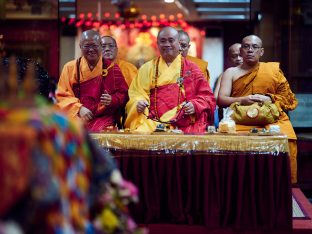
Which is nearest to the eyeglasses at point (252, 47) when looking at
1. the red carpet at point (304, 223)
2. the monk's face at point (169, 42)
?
the monk's face at point (169, 42)

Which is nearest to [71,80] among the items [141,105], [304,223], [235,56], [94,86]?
[94,86]

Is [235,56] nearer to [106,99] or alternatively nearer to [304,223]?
[106,99]

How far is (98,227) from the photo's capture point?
135 inches

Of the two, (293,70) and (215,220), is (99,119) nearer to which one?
(215,220)

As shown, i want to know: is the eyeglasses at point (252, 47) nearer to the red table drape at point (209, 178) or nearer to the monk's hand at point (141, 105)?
the monk's hand at point (141, 105)

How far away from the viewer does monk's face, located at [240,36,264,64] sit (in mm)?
8477

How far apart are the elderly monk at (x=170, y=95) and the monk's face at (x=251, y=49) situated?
815mm

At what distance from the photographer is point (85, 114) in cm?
806

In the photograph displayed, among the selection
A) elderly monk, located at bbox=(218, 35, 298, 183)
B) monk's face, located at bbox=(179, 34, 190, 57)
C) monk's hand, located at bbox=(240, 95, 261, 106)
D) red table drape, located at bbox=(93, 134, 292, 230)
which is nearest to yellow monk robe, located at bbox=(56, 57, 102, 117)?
monk's face, located at bbox=(179, 34, 190, 57)

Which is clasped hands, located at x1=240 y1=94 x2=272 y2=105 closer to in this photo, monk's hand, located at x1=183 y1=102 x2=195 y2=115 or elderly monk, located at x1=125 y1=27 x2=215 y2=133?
elderly monk, located at x1=125 y1=27 x2=215 y2=133

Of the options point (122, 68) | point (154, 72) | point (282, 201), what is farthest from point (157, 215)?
point (122, 68)

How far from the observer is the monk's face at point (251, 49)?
8.48 metres

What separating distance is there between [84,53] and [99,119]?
67 cm

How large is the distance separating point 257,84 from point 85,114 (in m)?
1.86
